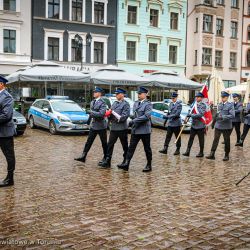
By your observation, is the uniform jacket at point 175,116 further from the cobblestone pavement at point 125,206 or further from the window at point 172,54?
the window at point 172,54

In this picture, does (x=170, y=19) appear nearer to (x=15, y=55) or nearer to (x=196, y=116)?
(x=15, y=55)

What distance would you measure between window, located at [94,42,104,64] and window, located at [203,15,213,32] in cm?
1071

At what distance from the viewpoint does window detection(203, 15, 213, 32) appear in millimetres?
39031

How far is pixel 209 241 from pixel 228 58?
38138mm

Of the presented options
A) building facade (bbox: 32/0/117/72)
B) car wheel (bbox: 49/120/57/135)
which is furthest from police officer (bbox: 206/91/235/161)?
building facade (bbox: 32/0/117/72)

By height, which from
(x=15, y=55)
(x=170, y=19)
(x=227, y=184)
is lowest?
(x=227, y=184)

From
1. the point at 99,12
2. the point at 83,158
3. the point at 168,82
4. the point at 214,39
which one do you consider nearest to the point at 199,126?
the point at 83,158

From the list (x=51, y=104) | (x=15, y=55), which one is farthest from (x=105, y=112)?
(x=15, y=55)

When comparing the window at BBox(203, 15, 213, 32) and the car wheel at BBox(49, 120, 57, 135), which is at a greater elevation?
the window at BBox(203, 15, 213, 32)

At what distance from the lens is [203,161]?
1100cm

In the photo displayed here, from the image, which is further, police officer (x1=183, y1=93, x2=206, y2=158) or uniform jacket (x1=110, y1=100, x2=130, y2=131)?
police officer (x1=183, y1=93, x2=206, y2=158)

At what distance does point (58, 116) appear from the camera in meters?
16.8

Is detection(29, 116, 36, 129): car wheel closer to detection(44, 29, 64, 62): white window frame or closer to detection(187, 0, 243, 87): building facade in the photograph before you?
detection(44, 29, 64, 62): white window frame

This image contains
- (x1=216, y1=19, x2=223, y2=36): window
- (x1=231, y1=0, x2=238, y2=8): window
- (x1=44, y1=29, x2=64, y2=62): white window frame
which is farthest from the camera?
(x1=231, y1=0, x2=238, y2=8): window
